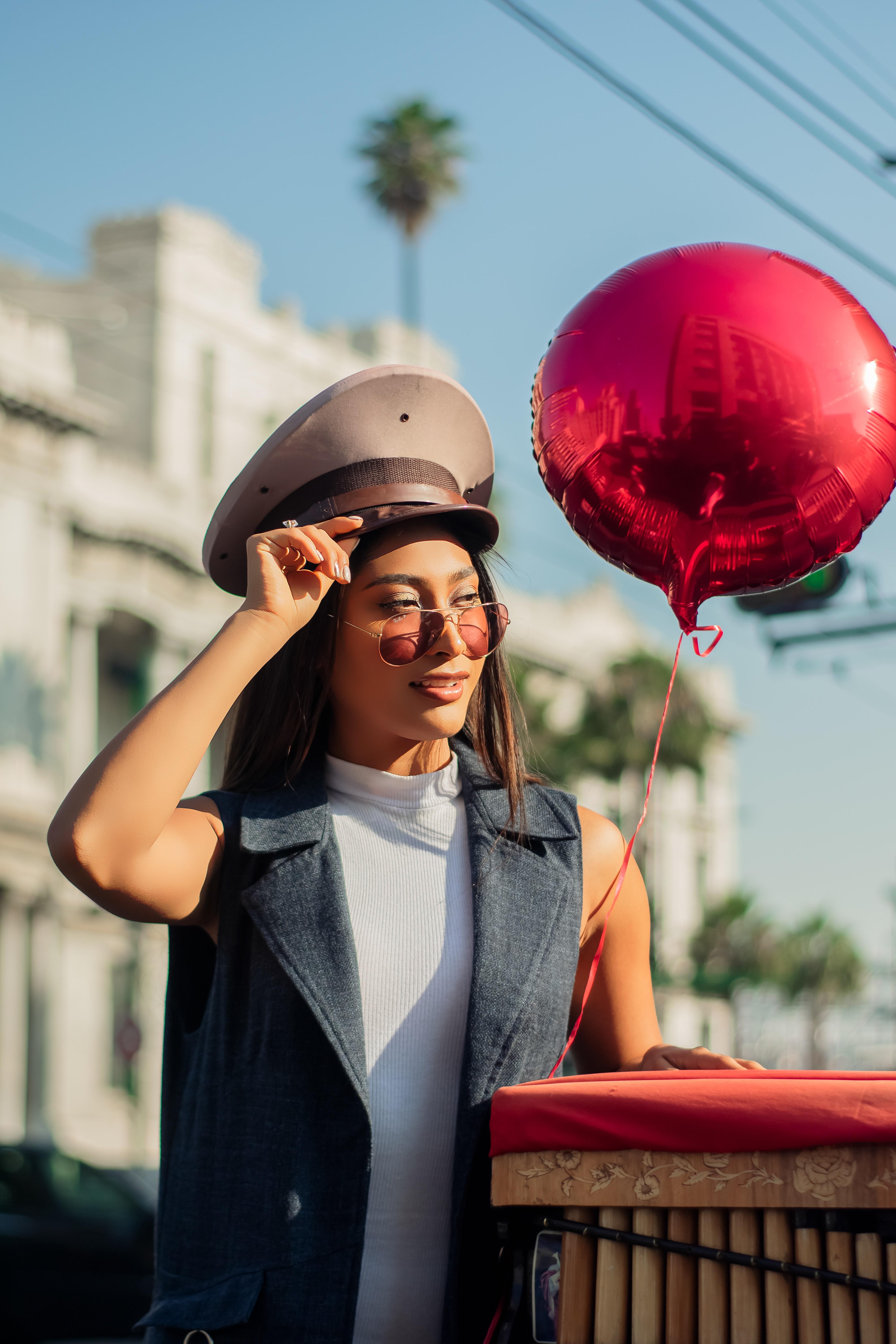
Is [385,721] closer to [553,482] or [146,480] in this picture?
[553,482]

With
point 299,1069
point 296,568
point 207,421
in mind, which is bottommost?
point 299,1069

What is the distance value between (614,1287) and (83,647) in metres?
31.9

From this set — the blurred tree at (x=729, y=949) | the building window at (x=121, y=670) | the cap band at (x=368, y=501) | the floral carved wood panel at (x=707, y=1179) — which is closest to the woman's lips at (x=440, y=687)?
the cap band at (x=368, y=501)

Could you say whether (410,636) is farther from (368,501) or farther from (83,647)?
(83,647)

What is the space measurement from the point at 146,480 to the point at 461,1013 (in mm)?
32283

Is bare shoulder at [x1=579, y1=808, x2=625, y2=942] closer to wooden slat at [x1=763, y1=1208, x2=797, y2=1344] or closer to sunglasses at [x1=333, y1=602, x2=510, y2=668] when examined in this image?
sunglasses at [x1=333, y1=602, x2=510, y2=668]

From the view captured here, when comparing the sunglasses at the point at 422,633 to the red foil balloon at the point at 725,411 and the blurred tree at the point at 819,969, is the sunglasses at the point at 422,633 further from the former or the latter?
the blurred tree at the point at 819,969

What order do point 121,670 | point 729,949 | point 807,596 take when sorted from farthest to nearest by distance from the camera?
1. point 729,949
2. point 121,670
3. point 807,596

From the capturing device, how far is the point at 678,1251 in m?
1.78

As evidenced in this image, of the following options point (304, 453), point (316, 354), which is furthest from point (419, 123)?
point (304, 453)

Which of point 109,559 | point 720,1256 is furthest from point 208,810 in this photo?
point 109,559

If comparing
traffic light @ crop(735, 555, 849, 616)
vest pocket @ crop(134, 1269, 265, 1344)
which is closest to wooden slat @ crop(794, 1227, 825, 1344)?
vest pocket @ crop(134, 1269, 265, 1344)

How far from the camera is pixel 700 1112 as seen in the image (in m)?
1.78

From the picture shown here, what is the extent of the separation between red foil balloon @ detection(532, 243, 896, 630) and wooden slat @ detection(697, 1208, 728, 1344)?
965 millimetres
